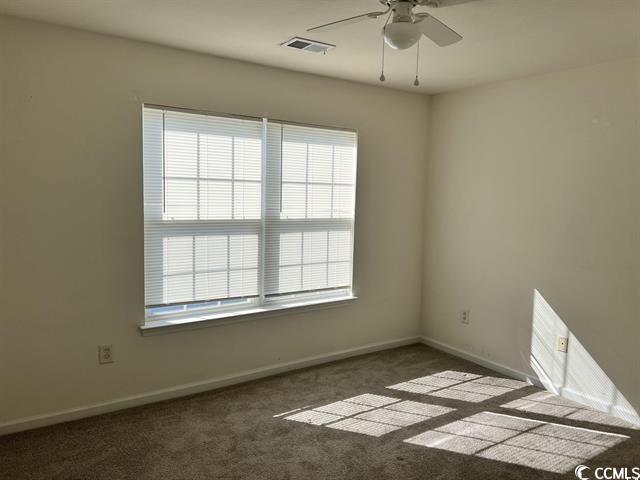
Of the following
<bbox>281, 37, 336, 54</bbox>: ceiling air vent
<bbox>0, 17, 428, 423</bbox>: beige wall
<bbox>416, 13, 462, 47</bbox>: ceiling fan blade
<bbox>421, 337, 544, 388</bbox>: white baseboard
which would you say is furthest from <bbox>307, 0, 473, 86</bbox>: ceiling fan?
<bbox>421, 337, 544, 388</bbox>: white baseboard

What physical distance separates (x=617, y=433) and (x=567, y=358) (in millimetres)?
594

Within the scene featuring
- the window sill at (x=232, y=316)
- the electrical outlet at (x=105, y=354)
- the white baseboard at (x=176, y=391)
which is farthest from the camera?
the window sill at (x=232, y=316)

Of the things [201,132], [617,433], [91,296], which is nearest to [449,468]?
[617,433]

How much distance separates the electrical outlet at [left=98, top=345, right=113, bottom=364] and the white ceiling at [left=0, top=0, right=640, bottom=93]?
6.29 ft

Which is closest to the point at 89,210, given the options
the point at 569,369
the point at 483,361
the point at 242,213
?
the point at 242,213

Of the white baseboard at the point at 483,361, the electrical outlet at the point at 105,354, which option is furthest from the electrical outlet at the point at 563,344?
the electrical outlet at the point at 105,354

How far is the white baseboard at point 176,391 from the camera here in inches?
110

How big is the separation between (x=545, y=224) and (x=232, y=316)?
239 cm

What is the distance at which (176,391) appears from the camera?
3.27 meters

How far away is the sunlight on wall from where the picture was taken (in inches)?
125

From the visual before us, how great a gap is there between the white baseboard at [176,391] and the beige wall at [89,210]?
4 centimetres

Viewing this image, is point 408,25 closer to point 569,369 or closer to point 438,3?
point 438,3

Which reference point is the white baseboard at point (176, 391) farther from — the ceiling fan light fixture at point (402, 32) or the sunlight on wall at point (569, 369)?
the ceiling fan light fixture at point (402, 32)

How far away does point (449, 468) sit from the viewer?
2.52 metres
